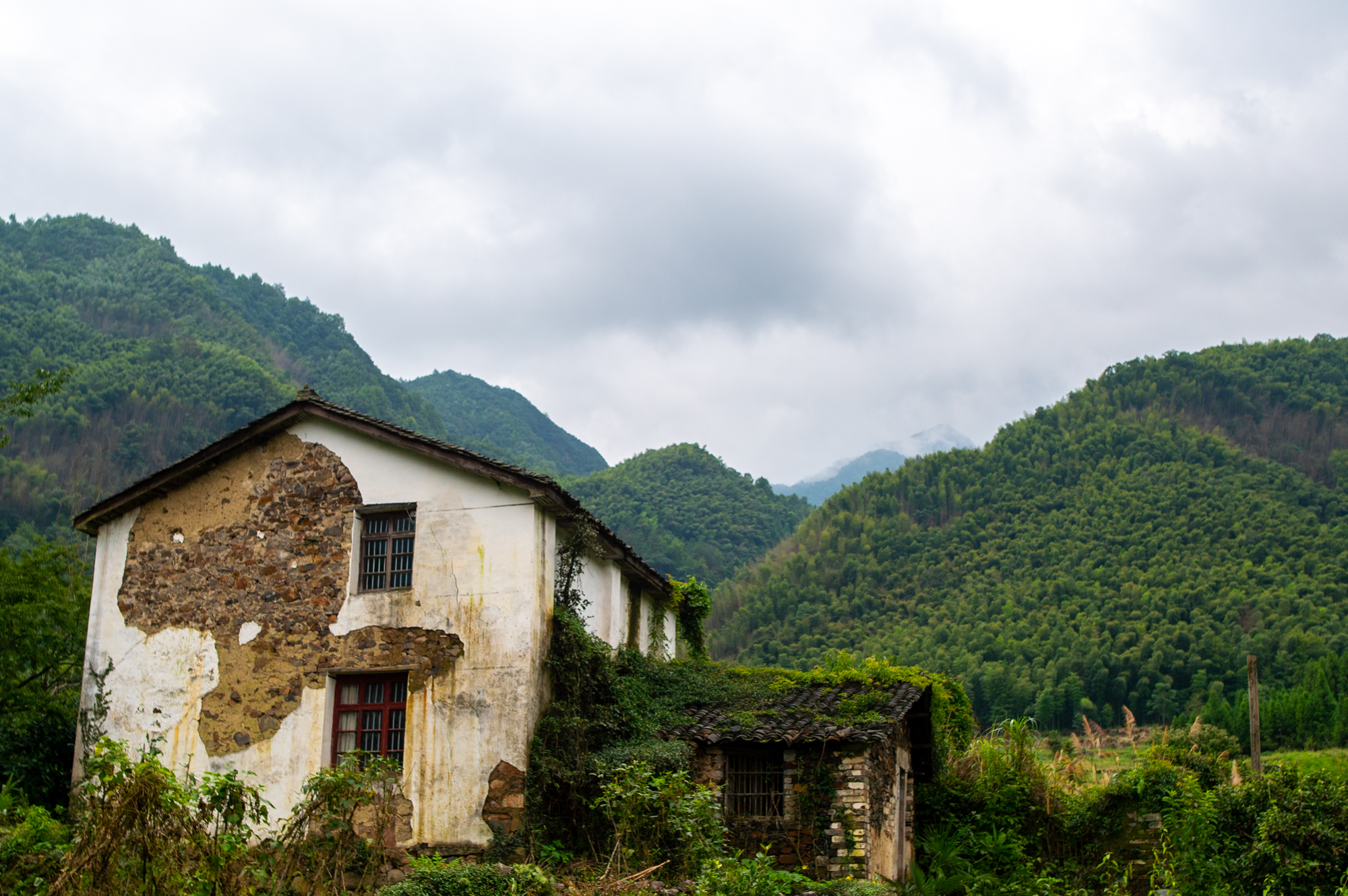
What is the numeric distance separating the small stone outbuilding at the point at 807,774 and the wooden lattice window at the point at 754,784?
0.4 inches

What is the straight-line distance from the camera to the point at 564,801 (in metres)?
17.5

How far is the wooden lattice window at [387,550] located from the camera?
18766 millimetres

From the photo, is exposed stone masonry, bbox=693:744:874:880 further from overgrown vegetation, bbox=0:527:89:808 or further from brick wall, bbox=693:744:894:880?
overgrown vegetation, bbox=0:527:89:808

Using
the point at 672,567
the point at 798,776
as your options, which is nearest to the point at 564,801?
the point at 798,776

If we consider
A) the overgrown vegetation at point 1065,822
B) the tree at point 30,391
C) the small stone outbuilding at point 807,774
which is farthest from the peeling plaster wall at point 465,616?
the overgrown vegetation at point 1065,822

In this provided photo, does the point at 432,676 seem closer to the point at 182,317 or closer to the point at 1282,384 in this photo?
the point at 1282,384

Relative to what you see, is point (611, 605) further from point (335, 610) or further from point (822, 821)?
point (822, 821)

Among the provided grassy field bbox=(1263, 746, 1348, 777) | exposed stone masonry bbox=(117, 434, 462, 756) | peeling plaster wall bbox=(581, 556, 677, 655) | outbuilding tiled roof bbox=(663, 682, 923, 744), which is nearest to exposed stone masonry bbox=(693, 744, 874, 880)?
outbuilding tiled roof bbox=(663, 682, 923, 744)

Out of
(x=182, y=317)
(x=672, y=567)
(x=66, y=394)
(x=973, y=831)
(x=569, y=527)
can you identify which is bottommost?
(x=973, y=831)

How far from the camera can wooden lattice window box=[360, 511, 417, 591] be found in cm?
1877

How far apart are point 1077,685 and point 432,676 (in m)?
36.3

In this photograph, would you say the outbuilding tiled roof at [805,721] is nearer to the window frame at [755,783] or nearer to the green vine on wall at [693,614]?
the window frame at [755,783]

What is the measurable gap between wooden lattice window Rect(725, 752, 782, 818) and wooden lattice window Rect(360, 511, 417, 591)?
20.0ft

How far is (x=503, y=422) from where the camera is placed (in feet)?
422
